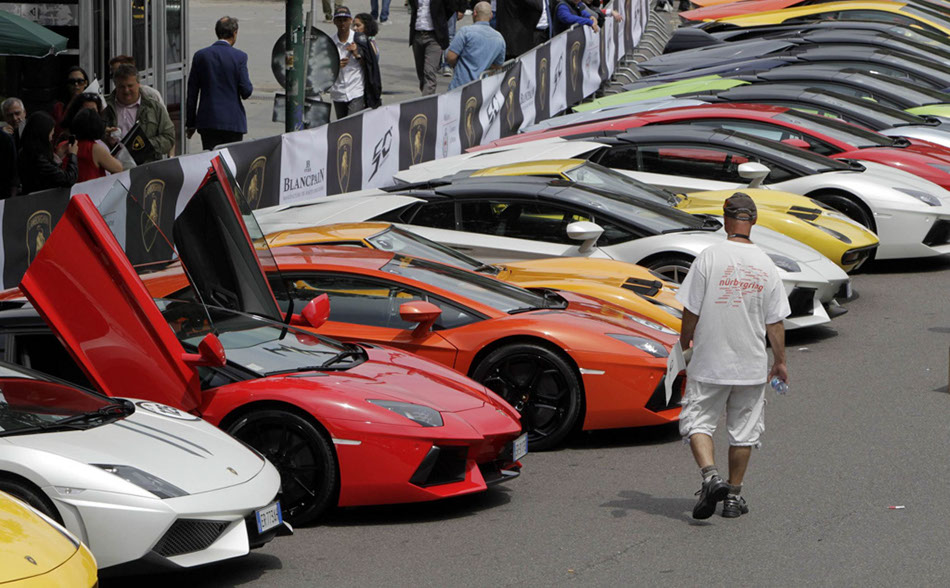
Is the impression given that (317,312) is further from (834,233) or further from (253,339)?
(834,233)

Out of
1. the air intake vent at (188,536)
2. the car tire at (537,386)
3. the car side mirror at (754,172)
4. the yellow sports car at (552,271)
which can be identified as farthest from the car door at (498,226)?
the air intake vent at (188,536)

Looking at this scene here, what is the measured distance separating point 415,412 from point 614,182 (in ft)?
20.2

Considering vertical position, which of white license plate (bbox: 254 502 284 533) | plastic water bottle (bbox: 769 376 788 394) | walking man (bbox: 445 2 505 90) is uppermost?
walking man (bbox: 445 2 505 90)

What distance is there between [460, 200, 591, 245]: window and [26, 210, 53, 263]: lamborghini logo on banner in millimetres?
3482

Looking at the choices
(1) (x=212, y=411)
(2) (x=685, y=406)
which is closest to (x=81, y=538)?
(1) (x=212, y=411)

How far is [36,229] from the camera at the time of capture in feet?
32.0

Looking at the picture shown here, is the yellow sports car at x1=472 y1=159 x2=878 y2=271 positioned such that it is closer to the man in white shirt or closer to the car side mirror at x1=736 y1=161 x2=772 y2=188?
the car side mirror at x1=736 y1=161 x2=772 y2=188

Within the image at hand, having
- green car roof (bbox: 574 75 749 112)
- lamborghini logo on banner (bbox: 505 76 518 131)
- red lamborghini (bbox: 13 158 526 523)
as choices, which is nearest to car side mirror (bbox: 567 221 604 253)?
red lamborghini (bbox: 13 158 526 523)

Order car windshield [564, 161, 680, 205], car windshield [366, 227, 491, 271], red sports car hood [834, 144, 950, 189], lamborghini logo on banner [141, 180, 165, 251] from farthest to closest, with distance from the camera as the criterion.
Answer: red sports car hood [834, 144, 950, 189]
car windshield [564, 161, 680, 205]
lamborghini logo on banner [141, 180, 165, 251]
car windshield [366, 227, 491, 271]

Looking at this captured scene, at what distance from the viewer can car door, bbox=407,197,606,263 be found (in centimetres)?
1140

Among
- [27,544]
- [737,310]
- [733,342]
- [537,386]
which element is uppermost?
[737,310]

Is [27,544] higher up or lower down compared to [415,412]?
higher up

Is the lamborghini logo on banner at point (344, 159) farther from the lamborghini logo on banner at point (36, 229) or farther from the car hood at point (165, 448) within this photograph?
the car hood at point (165, 448)

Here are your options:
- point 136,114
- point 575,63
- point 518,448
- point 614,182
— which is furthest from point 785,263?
point 575,63
